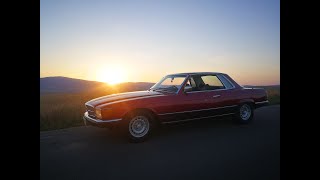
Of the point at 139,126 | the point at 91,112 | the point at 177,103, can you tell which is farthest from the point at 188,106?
the point at 91,112

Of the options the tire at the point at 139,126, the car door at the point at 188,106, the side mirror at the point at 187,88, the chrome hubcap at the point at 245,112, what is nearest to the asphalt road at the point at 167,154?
the tire at the point at 139,126

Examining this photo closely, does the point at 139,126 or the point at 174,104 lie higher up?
the point at 174,104

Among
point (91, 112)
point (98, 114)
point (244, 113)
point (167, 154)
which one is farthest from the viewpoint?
point (244, 113)

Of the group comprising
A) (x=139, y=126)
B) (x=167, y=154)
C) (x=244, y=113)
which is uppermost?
(x=244, y=113)

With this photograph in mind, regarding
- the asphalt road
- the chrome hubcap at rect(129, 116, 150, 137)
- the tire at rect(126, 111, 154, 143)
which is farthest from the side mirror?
the chrome hubcap at rect(129, 116, 150, 137)

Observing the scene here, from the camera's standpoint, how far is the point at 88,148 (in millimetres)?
5070

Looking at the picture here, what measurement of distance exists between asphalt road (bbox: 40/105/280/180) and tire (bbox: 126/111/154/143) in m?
0.23

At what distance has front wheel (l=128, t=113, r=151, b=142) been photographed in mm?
5523

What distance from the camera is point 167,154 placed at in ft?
15.0

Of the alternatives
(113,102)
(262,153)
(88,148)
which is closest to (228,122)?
(262,153)

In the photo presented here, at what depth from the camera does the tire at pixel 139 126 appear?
18.1ft

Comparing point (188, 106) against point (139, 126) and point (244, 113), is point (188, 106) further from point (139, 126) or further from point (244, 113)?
point (244, 113)
